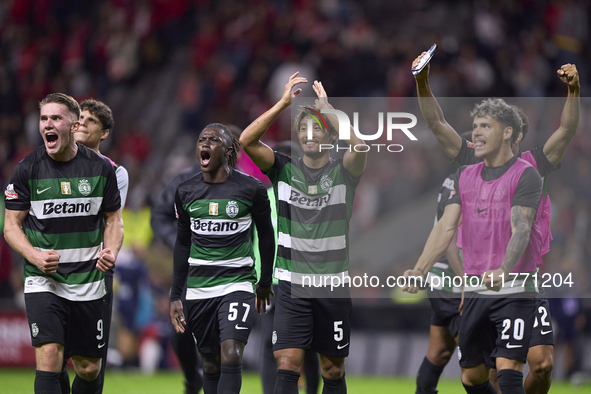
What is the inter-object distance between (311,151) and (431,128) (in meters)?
1.00

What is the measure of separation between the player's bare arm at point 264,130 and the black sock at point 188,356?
2022 millimetres

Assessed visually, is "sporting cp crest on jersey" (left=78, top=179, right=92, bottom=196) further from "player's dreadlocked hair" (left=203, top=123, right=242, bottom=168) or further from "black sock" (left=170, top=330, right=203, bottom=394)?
"black sock" (left=170, top=330, right=203, bottom=394)

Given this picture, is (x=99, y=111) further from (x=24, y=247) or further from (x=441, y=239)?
(x=441, y=239)

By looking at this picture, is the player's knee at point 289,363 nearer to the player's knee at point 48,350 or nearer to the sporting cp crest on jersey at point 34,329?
the player's knee at point 48,350

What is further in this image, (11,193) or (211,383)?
(211,383)

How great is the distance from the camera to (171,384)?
11.4 m

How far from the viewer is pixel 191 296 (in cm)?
674

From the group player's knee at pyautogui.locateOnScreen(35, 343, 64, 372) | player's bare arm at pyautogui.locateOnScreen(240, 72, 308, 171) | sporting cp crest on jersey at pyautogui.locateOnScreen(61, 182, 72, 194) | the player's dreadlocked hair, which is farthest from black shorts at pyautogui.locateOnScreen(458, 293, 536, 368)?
sporting cp crest on jersey at pyautogui.locateOnScreen(61, 182, 72, 194)

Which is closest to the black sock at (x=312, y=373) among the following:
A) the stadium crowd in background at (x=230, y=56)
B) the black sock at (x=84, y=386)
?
the black sock at (x=84, y=386)

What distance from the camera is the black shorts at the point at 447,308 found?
285 inches

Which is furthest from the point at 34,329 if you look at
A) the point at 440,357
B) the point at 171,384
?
the point at 171,384

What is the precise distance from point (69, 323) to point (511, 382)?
3446 mm

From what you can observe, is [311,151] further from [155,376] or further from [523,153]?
[155,376]

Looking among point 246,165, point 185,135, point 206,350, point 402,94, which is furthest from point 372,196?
point 185,135
